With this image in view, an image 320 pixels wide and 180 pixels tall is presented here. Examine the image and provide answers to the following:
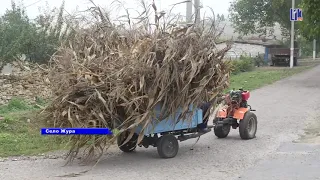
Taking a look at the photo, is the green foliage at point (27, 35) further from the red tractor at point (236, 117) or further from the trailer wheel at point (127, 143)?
the trailer wheel at point (127, 143)

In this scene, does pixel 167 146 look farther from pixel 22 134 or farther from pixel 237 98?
pixel 22 134

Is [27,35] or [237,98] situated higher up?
[27,35]

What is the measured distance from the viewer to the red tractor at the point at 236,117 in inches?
429

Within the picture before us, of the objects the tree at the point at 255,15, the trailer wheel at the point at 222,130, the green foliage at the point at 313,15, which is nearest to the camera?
the trailer wheel at the point at 222,130

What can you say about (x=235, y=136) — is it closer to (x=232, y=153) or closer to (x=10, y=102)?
(x=232, y=153)

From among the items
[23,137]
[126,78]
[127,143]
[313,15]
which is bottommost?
[23,137]

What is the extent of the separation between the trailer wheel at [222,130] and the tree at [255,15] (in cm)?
3703

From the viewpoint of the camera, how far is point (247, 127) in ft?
35.9

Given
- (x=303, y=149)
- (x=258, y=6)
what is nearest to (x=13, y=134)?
(x=303, y=149)

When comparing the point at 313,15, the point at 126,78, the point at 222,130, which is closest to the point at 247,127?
the point at 222,130

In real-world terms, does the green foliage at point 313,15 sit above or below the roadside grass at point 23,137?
above

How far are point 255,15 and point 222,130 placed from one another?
1616 inches

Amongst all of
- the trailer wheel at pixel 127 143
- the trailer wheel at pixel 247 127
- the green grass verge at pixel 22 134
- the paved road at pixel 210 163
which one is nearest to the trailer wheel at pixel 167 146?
the paved road at pixel 210 163

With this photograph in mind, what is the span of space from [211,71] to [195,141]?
2157 millimetres
